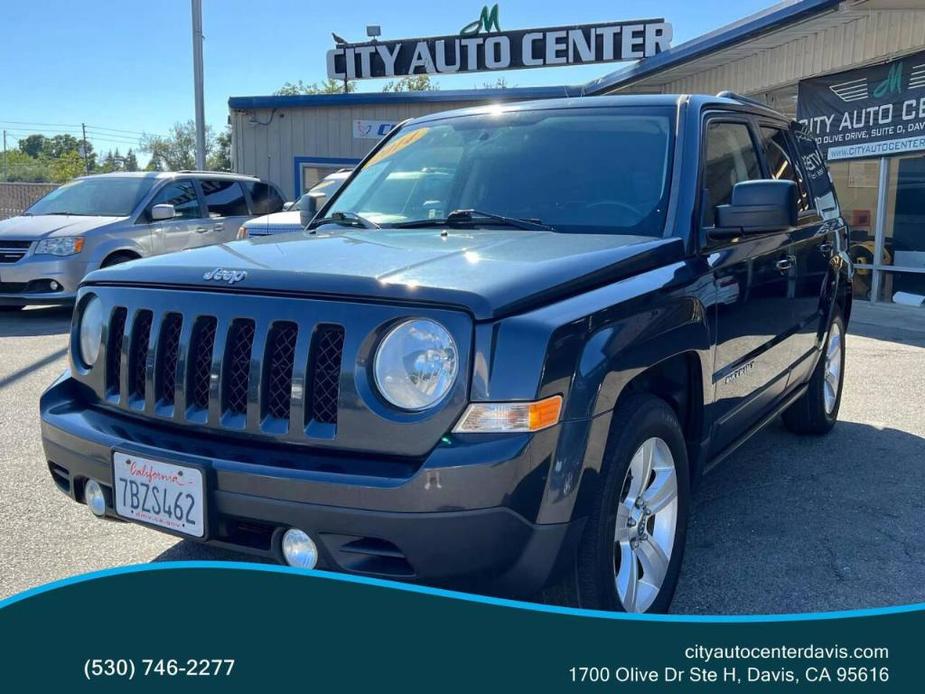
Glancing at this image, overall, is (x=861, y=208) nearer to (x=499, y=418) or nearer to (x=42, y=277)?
(x=42, y=277)

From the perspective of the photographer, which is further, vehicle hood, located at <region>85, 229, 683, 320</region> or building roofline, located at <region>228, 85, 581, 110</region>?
building roofline, located at <region>228, 85, 581, 110</region>

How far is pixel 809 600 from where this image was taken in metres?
3.12

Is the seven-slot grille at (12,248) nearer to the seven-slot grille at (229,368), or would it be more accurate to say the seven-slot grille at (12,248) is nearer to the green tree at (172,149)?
the seven-slot grille at (229,368)

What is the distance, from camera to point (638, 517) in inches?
109

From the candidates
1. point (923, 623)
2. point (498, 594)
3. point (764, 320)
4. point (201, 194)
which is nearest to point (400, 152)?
point (764, 320)

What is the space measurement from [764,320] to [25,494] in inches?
137

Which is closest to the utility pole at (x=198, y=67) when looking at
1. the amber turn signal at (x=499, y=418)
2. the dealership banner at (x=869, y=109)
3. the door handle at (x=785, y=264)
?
the dealership banner at (x=869, y=109)

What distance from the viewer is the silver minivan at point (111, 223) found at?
9453 mm

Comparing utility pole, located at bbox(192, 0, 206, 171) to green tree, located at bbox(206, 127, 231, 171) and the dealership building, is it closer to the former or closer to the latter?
the dealership building

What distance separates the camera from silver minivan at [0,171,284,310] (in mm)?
9453

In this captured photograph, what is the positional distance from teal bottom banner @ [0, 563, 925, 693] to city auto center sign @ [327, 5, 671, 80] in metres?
19.1

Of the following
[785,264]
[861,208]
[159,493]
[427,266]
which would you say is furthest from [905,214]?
[159,493]

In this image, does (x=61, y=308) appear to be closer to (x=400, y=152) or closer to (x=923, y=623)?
(x=400, y=152)

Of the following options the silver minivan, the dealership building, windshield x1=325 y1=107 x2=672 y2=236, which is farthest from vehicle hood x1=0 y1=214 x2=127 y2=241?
the dealership building
